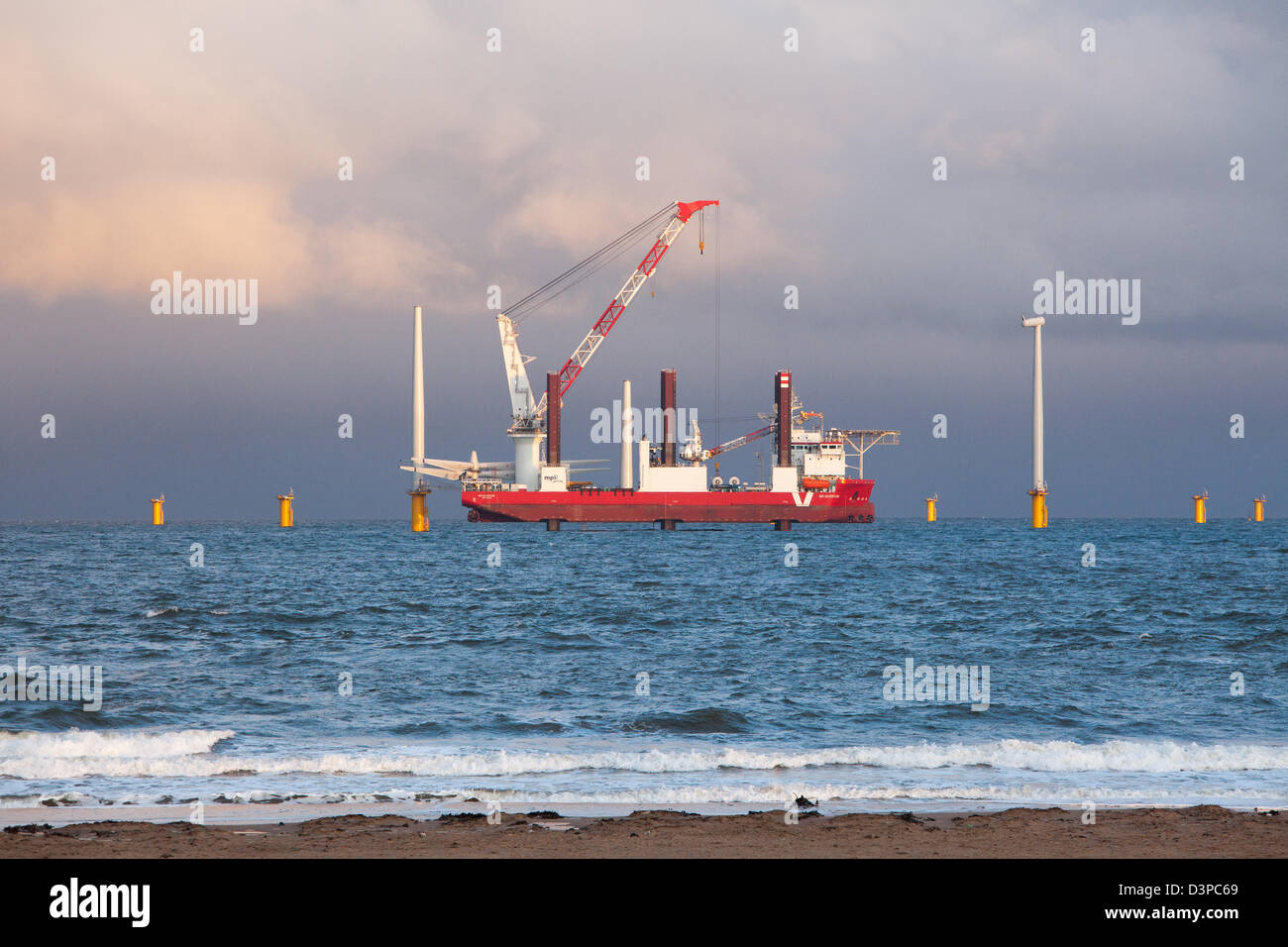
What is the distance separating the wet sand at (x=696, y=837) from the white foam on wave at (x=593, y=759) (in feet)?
11.8

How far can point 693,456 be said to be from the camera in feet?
484

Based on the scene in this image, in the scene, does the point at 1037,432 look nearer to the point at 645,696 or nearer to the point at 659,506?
the point at 659,506

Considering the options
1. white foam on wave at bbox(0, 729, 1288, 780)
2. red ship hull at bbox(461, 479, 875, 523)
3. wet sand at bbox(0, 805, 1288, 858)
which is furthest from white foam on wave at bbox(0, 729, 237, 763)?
red ship hull at bbox(461, 479, 875, 523)

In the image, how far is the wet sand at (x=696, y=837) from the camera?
930 cm

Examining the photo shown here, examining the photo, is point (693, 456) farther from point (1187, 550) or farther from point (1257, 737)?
point (1257, 737)

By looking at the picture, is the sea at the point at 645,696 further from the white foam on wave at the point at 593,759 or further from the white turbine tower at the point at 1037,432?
the white turbine tower at the point at 1037,432

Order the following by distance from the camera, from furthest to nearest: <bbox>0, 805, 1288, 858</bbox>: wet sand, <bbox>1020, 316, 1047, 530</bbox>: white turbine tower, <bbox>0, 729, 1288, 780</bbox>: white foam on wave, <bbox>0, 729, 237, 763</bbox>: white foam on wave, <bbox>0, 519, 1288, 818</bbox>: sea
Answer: <bbox>1020, 316, 1047, 530</bbox>: white turbine tower
<bbox>0, 729, 237, 763</bbox>: white foam on wave
<bbox>0, 729, 1288, 780</bbox>: white foam on wave
<bbox>0, 519, 1288, 818</bbox>: sea
<bbox>0, 805, 1288, 858</bbox>: wet sand

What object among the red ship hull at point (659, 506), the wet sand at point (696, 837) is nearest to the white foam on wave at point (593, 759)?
the wet sand at point (696, 837)

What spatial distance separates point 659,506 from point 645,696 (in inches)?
4708

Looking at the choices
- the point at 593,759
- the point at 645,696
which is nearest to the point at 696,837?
the point at 593,759

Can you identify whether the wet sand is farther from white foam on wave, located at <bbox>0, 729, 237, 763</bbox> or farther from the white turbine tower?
the white turbine tower

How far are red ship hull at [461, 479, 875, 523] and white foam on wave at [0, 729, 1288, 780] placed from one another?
12366 cm

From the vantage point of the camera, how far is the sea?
13.3 m
